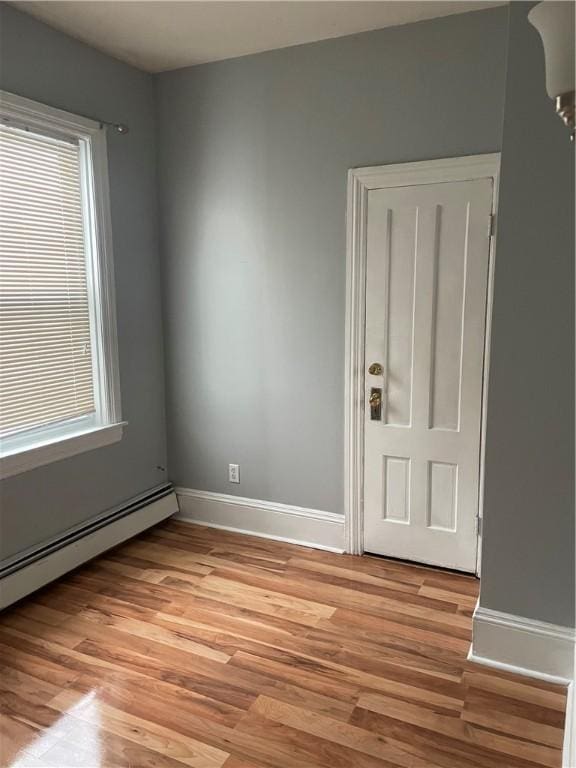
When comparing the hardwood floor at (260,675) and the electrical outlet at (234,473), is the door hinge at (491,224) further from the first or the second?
the electrical outlet at (234,473)

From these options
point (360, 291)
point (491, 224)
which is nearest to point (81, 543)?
point (360, 291)

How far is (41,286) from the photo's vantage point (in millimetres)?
2816

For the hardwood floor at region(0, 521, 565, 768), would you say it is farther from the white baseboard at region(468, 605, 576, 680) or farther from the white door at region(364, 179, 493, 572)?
the white door at region(364, 179, 493, 572)

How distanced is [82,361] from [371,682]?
2039 millimetres

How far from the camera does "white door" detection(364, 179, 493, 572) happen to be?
109 inches

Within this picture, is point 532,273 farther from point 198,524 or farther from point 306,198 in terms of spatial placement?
point 198,524

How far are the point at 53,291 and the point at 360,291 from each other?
150 centimetres

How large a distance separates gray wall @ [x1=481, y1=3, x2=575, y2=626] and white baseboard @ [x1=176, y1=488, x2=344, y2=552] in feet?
3.76

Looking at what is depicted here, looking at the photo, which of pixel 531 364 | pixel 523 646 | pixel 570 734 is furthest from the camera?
pixel 523 646

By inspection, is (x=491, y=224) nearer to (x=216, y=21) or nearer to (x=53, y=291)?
(x=216, y=21)

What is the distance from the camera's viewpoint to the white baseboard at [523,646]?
2152mm

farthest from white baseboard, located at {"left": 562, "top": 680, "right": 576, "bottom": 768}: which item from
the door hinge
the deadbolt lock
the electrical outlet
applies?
the electrical outlet

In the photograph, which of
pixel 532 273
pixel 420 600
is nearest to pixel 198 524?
pixel 420 600

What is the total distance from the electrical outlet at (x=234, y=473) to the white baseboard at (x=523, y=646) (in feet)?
5.40
